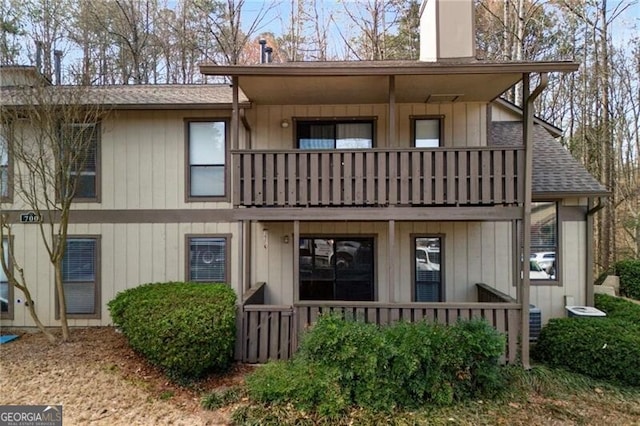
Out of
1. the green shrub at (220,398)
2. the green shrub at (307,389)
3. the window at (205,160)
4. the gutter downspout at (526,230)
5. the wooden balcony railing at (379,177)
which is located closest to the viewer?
the green shrub at (307,389)

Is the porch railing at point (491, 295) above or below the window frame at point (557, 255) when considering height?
below

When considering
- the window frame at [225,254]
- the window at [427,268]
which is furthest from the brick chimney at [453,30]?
the window frame at [225,254]

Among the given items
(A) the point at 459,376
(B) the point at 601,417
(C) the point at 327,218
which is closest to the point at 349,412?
(A) the point at 459,376

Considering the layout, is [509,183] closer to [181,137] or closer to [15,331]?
[181,137]

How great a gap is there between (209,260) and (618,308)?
28.7 ft

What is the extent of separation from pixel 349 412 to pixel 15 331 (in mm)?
7151

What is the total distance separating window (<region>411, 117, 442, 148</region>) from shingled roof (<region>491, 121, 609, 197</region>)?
1.48 metres

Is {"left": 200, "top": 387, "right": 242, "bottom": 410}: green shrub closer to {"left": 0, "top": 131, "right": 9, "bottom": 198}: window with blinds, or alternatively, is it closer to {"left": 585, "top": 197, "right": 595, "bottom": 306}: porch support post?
{"left": 0, "top": 131, "right": 9, "bottom": 198}: window with blinds

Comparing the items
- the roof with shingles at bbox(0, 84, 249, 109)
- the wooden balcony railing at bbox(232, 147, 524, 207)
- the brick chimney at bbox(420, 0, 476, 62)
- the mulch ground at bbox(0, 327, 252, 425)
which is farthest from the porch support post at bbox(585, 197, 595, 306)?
the roof with shingles at bbox(0, 84, 249, 109)

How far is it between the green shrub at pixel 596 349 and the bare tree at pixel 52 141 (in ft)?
28.1

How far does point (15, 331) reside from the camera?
7.20m

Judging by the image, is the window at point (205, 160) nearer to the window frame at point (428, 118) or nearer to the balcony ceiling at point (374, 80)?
the balcony ceiling at point (374, 80)

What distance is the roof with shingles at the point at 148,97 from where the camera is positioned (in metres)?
6.83

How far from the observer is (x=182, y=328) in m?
5.00
